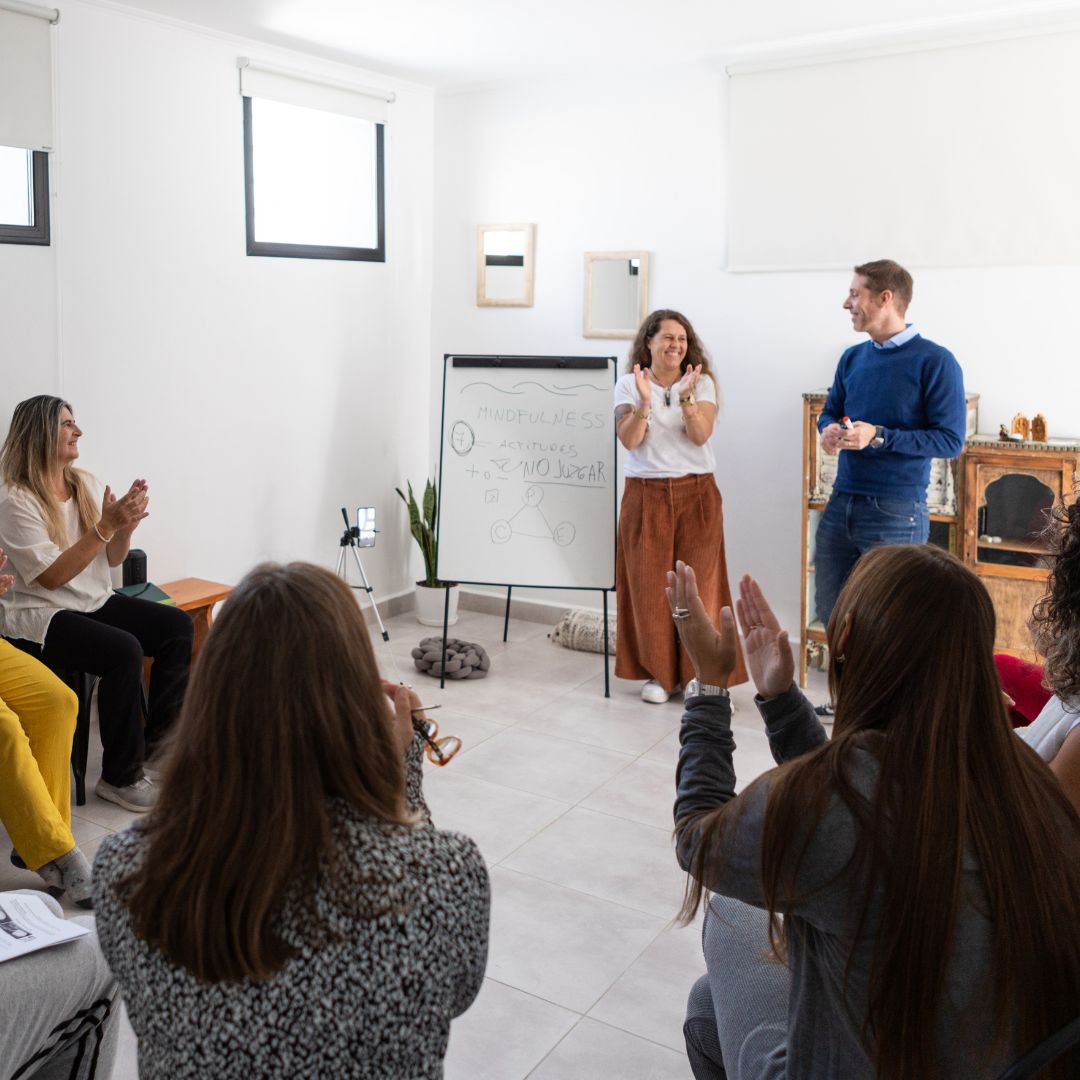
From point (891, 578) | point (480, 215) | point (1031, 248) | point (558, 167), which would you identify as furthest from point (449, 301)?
point (891, 578)

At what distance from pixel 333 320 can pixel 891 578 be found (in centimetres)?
427

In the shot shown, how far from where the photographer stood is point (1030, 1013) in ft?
4.05

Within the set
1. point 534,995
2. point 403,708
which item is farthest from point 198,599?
point 403,708

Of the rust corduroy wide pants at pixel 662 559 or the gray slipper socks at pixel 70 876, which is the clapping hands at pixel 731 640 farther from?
the rust corduroy wide pants at pixel 662 559

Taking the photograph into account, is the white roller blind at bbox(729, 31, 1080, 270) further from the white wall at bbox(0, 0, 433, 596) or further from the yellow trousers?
the yellow trousers

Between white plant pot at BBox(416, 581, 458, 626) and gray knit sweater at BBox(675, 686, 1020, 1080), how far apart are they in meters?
4.11

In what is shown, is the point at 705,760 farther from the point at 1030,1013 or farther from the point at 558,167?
the point at 558,167

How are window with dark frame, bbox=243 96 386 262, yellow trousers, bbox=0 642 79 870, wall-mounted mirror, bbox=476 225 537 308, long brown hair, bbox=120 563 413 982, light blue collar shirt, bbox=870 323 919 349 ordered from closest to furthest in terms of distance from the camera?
long brown hair, bbox=120 563 413 982 → yellow trousers, bbox=0 642 79 870 → light blue collar shirt, bbox=870 323 919 349 → window with dark frame, bbox=243 96 386 262 → wall-mounted mirror, bbox=476 225 537 308

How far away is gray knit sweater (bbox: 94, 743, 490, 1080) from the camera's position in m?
1.12

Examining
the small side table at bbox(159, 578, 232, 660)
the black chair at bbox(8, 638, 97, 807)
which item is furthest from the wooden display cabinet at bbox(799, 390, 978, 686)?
the black chair at bbox(8, 638, 97, 807)

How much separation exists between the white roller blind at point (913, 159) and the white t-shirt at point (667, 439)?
88 cm

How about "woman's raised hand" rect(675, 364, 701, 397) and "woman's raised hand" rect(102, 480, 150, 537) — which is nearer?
"woman's raised hand" rect(102, 480, 150, 537)

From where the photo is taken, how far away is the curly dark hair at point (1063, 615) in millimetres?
1675

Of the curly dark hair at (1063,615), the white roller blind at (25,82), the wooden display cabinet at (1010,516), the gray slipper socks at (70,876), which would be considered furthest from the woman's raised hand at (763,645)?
the white roller blind at (25,82)
